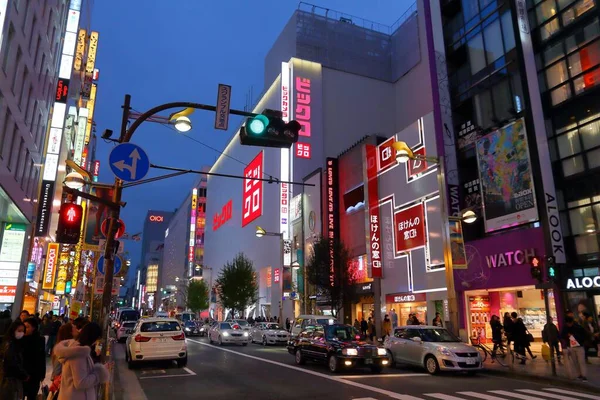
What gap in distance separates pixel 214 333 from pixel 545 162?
20943 millimetres

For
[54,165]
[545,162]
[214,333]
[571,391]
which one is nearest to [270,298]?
[214,333]

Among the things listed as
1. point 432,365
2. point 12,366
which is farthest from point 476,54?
point 12,366

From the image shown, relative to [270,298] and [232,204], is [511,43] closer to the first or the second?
[270,298]

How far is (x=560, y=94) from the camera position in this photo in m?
21.8

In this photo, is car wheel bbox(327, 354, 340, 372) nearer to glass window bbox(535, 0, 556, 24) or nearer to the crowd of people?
the crowd of people

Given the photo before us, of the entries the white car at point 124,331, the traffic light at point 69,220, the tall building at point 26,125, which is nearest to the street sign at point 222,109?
the traffic light at point 69,220

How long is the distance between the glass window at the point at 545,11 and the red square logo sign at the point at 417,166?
28.6 feet

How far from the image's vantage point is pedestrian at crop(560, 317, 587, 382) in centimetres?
1280

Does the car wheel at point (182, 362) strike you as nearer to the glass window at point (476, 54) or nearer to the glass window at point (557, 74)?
the glass window at point (557, 74)

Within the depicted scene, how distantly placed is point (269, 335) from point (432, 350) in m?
15.7

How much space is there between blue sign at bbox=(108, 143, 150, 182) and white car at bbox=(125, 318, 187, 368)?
8.79 metres

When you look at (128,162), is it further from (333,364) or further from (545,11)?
(545,11)

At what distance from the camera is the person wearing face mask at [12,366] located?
21.7 ft

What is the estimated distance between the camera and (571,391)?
1198cm
